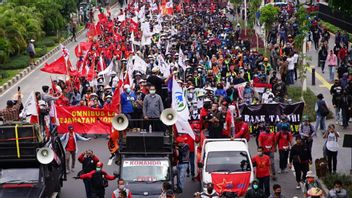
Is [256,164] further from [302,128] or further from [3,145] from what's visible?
[3,145]

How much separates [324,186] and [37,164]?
259 inches

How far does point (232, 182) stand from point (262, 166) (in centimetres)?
96

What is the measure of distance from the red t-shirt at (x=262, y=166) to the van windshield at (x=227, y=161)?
238 millimetres

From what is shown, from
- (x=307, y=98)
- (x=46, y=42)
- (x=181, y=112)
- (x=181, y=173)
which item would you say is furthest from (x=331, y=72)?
(x=46, y=42)

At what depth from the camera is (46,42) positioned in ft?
181

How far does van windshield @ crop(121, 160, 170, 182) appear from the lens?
711 inches

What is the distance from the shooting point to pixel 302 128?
21484 mm

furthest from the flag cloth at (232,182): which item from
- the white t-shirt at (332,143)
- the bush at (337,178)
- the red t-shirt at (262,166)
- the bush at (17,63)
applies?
the bush at (17,63)

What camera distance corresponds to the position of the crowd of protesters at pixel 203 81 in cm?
2055

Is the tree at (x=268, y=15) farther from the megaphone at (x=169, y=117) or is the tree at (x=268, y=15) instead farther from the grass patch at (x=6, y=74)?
the megaphone at (x=169, y=117)

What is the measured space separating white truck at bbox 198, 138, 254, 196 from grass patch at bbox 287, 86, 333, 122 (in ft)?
27.8

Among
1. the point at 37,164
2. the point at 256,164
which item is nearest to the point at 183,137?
the point at 256,164

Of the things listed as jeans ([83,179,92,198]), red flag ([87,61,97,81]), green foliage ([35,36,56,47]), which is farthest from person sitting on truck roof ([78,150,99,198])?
green foliage ([35,36,56,47])

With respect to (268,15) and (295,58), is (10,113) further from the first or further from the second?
(268,15)
